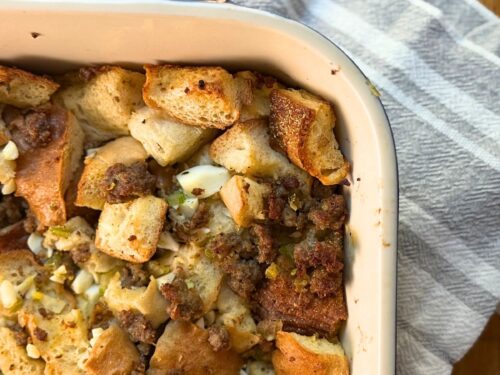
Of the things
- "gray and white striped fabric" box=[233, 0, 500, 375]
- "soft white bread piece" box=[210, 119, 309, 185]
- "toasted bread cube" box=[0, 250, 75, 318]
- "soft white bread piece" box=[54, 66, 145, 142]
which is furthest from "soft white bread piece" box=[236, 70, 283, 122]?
"toasted bread cube" box=[0, 250, 75, 318]

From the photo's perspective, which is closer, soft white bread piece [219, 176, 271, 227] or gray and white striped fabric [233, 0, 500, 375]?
soft white bread piece [219, 176, 271, 227]

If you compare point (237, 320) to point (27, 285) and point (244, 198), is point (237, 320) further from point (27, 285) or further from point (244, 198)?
point (27, 285)

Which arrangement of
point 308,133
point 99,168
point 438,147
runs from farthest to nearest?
point 438,147
point 99,168
point 308,133

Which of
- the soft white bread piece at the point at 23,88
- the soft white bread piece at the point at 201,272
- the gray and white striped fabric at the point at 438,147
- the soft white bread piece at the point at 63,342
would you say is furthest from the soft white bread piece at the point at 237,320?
the soft white bread piece at the point at 23,88

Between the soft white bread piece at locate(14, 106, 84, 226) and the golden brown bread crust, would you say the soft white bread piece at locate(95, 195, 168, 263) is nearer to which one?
the soft white bread piece at locate(14, 106, 84, 226)

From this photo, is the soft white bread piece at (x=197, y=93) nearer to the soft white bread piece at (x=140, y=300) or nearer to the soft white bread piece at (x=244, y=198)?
the soft white bread piece at (x=244, y=198)

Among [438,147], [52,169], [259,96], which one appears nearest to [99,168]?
[52,169]

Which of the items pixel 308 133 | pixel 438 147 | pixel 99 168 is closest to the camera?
pixel 308 133
